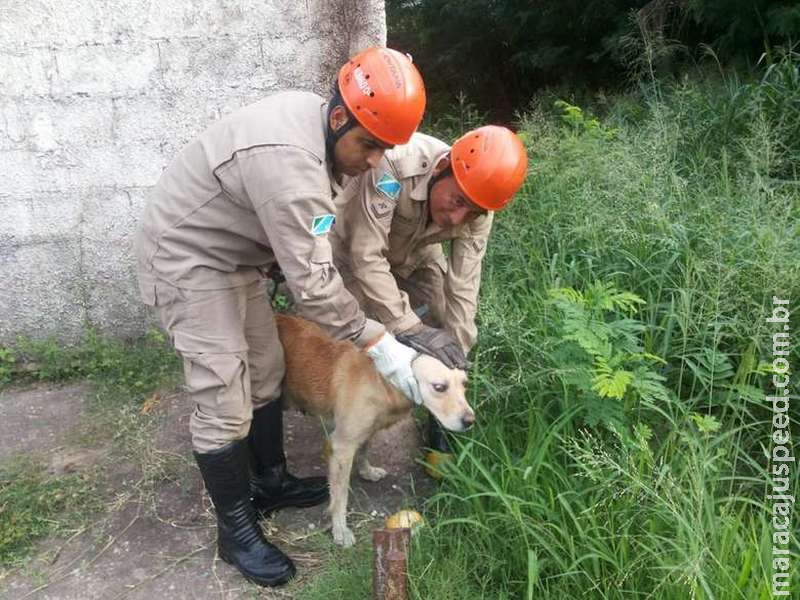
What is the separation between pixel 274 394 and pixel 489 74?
27.3 ft

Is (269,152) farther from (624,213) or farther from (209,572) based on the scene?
(624,213)

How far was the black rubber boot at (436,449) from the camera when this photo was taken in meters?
3.32

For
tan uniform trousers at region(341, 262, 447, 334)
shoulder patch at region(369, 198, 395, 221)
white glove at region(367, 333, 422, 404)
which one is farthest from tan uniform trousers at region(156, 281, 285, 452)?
tan uniform trousers at region(341, 262, 447, 334)

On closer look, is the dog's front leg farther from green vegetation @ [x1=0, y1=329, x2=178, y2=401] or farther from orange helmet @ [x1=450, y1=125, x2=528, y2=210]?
green vegetation @ [x1=0, y1=329, x2=178, y2=401]

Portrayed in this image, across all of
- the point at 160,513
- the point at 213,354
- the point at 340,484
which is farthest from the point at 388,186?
the point at 160,513

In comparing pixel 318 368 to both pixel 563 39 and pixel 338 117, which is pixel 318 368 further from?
pixel 563 39

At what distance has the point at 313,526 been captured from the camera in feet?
11.0

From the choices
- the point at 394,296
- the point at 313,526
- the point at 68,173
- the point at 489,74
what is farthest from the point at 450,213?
the point at 489,74

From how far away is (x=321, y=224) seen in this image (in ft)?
8.34

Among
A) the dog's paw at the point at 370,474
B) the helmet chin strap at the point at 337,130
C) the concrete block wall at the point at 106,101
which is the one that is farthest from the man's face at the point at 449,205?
the concrete block wall at the point at 106,101

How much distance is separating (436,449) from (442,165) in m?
1.52

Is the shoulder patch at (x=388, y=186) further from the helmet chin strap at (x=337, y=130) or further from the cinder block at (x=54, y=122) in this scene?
the cinder block at (x=54, y=122)

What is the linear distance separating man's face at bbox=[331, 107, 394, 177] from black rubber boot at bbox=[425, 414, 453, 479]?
1.40 metres

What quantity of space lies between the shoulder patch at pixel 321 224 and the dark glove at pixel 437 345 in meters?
0.70
